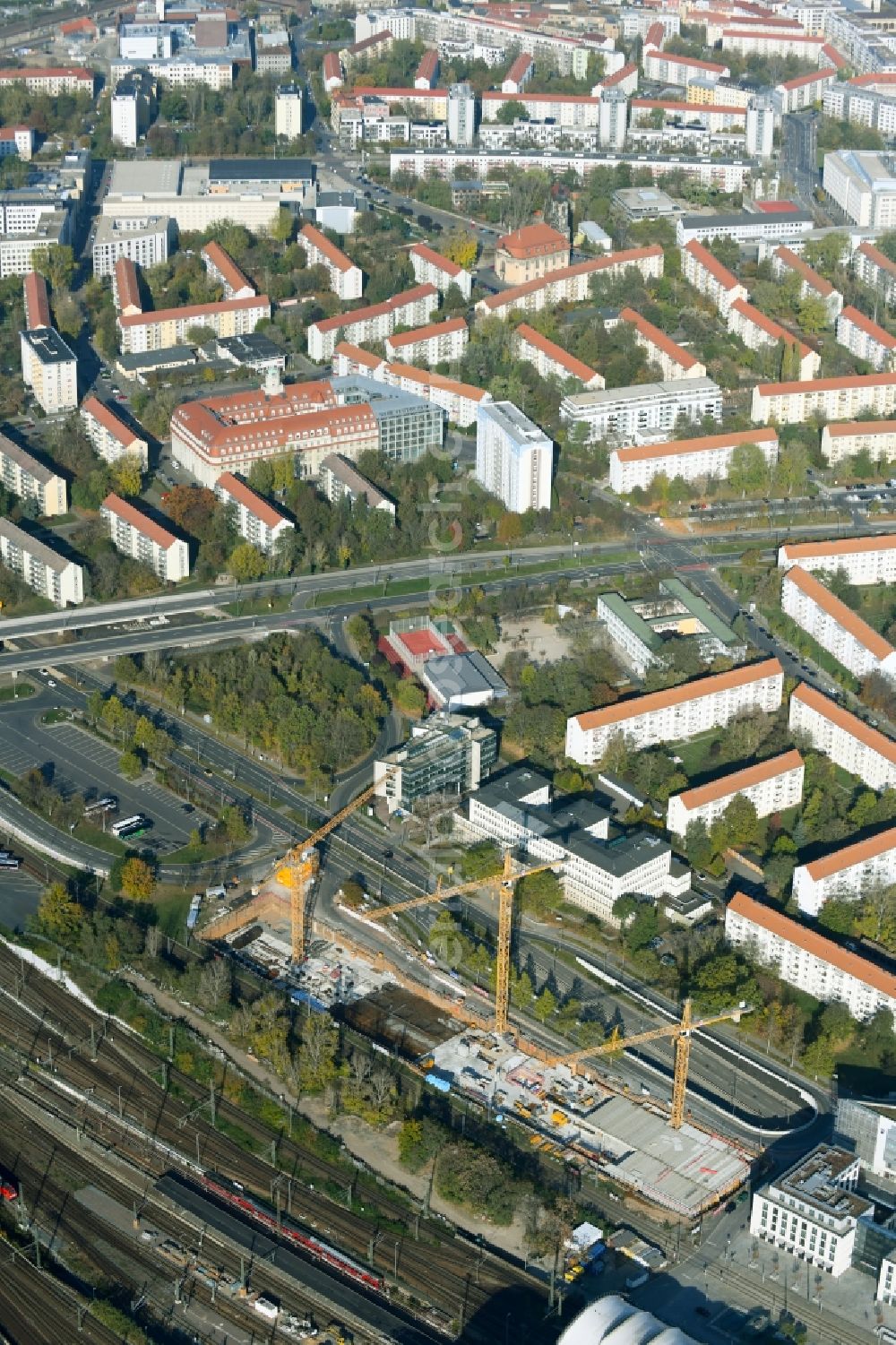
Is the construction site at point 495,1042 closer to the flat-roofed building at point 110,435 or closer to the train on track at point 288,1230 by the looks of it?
the train on track at point 288,1230

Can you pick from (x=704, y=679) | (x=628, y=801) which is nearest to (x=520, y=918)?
(x=628, y=801)

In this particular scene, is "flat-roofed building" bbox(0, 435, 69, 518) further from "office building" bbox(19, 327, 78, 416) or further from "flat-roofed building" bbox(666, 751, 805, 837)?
"flat-roofed building" bbox(666, 751, 805, 837)

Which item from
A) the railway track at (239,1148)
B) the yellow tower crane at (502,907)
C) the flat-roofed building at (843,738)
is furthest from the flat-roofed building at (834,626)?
the railway track at (239,1148)

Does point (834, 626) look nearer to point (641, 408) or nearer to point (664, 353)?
point (641, 408)

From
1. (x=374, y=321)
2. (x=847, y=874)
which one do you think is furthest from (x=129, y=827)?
(x=374, y=321)

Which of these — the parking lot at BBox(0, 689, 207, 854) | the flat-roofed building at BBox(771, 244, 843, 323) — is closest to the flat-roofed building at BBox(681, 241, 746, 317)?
the flat-roofed building at BBox(771, 244, 843, 323)

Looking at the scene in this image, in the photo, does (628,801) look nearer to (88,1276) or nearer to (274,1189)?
(274,1189)

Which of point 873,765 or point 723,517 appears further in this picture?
point 723,517
